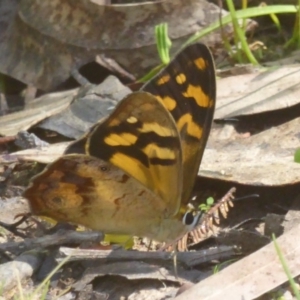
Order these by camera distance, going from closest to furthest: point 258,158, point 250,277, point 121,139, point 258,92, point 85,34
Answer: point 250,277 → point 121,139 → point 258,158 → point 258,92 → point 85,34

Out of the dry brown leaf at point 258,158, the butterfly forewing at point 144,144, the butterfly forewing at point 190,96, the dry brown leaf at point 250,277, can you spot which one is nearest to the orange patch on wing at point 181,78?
the butterfly forewing at point 190,96

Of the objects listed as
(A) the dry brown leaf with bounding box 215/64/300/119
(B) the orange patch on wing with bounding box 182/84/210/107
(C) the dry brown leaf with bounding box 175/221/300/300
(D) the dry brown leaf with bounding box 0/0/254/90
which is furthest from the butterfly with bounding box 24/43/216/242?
(D) the dry brown leaf with bounding box 0/0/254/90

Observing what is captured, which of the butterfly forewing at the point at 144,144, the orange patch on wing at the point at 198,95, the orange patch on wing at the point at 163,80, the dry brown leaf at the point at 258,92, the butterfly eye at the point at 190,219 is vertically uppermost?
the orange patch on wing at the point at 163,80

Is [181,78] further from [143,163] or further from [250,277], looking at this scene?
[250,277]

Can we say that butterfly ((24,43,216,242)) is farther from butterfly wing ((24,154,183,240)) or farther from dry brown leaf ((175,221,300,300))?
dry brown leaf ((175,221,300,300))

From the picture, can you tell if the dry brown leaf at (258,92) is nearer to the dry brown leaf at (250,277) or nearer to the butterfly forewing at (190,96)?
the butterfly forewing at (190,96)

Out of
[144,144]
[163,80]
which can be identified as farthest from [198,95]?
[144,144]

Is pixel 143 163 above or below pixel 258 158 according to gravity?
above
